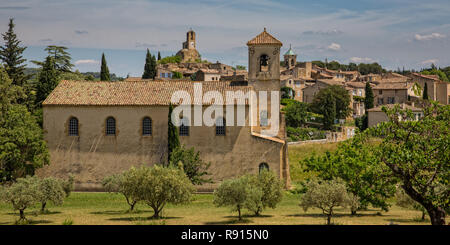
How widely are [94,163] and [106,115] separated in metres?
3.88

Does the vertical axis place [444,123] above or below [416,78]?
below

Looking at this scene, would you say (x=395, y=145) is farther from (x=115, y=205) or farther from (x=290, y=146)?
(x=290, y=146)

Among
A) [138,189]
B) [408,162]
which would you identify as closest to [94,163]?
[138,189]

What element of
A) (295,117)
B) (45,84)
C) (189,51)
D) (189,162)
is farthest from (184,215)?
(189,51)

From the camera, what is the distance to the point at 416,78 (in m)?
112

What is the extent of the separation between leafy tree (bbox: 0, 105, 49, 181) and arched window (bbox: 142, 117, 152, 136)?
757 cm

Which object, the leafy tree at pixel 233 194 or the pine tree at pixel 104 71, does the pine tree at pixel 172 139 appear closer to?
the leafy tree at pixel 233 194

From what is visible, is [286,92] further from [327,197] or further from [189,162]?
[327,197]

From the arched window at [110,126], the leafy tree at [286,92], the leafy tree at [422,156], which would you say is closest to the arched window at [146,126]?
the arched window at [110,126]

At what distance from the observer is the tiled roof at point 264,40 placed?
43688mm

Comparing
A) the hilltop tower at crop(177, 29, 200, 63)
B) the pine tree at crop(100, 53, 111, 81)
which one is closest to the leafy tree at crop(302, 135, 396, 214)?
the pine tree at crop(100, 53, 111, 81)

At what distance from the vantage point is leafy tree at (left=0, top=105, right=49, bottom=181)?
3838cm

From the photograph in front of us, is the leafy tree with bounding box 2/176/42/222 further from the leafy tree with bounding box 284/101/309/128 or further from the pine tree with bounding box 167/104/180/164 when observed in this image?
the leafy tree with bounding box 284/101/309/128
